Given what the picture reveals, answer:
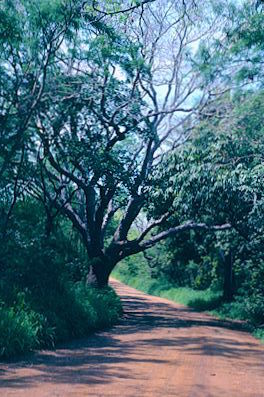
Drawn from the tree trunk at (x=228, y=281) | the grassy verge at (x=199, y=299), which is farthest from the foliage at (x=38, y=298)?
the tree trunk at (x=228, y=281)

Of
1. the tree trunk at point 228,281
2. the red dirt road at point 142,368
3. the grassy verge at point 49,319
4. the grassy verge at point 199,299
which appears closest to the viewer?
the red dirt road at point 142,368

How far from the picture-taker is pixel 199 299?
103 feet

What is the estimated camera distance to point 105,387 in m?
8.35

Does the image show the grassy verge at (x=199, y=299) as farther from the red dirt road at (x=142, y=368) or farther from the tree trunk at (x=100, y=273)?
the tree trunk at (x=100, y=273)

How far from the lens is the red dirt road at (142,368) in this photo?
8273mm

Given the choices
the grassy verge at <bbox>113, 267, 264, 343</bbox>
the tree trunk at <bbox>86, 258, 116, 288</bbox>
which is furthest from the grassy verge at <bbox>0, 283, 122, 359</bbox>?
the grassy verge at <bbox>113, 267, 264, 343</bbox>

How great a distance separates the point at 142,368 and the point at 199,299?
71.2ft

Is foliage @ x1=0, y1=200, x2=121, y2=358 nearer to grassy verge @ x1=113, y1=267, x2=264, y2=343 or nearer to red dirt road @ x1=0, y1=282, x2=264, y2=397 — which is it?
red dirt road @ x1=0, y1=282, x2=264, y2=397

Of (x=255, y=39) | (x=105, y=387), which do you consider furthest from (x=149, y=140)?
(x=105, y=387)

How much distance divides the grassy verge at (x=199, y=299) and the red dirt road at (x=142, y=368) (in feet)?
12.3

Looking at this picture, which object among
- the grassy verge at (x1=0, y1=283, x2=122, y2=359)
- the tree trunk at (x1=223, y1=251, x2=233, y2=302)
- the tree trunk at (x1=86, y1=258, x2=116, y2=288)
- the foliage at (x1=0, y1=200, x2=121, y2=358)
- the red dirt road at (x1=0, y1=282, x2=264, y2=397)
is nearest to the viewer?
the red dirt road at (x1=0, y1=282, x2=264, y2=397)

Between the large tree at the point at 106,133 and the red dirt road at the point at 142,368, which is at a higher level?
the large tree at the point at 106,133

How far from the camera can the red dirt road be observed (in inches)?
326

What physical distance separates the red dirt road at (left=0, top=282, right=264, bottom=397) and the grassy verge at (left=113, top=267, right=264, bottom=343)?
3.75 m
